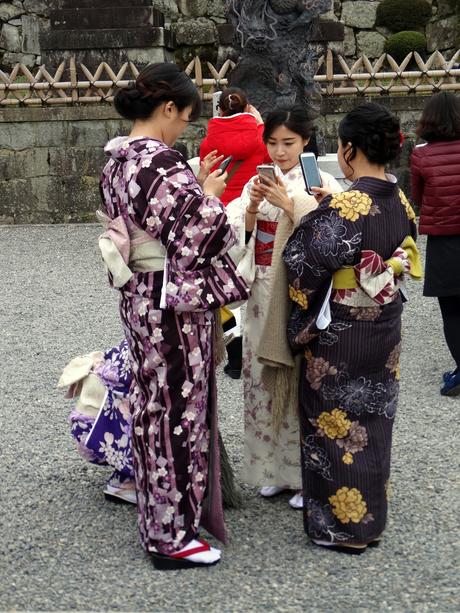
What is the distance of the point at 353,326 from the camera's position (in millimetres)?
Answer: 2979

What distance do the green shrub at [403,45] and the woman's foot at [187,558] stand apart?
14.1m

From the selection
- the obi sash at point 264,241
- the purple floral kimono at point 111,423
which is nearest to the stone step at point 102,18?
the obi sash at point 264,241

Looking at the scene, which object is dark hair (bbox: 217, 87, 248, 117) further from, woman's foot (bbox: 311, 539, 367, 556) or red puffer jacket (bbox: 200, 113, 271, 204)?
woman's foot (bbox: 311, 539, 367, 556)

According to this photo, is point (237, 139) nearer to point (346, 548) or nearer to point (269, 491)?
point (269, 491)

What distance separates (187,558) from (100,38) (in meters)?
8.90

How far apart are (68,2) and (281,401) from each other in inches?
348

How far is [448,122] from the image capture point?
15.0ft

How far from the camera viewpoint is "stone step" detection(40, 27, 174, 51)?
10.8 m

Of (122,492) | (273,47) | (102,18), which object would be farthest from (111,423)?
(102,18)

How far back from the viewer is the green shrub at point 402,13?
55.2ft

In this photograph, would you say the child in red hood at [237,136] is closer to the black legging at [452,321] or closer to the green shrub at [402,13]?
the black legging at [452,321]

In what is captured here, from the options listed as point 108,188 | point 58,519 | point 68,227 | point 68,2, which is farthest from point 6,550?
point 68,2

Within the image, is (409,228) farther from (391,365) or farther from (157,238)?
(157,238)

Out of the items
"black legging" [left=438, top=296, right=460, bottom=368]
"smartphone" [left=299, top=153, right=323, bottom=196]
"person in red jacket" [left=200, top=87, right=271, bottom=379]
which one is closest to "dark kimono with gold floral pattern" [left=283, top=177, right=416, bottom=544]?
"smartphone" [left=299, top=153, right=323, bottom=196]
